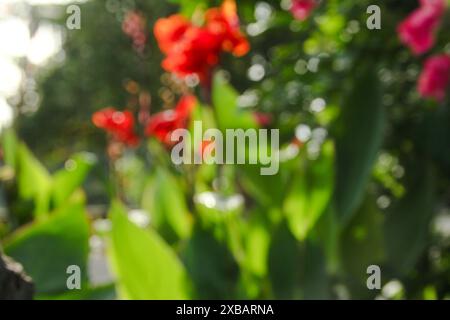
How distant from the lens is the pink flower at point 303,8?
4.88 ft

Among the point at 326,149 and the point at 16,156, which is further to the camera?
the point at 16,156

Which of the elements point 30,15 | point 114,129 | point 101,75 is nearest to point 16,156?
point 30,15

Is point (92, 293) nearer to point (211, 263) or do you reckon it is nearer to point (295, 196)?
point (211, 263)

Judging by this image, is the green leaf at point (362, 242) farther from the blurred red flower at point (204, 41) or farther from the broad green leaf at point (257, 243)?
the blurred red flower at point (204, 41)

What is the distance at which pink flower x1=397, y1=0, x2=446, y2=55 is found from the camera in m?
1.34

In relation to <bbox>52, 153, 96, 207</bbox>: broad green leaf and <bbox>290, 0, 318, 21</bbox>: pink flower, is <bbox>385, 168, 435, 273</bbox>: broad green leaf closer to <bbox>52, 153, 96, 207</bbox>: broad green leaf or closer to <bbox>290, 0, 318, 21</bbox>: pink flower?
<bbox>290, 0, 318, 21</bbox>: pink flower

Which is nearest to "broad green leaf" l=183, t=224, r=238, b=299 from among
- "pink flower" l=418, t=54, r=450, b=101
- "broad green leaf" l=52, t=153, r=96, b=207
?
"broad green leaf" l=52, t=153, r=96, b=207

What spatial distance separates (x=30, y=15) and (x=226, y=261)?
699 mm

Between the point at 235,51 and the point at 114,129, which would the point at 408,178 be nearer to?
the point at 235,51

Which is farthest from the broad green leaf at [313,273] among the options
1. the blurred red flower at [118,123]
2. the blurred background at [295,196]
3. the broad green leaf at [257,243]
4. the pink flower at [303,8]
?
the blurred red flower at [118,123]

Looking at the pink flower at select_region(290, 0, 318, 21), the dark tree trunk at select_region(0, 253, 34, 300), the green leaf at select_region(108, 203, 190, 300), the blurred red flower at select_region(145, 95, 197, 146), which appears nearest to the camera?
the dark tree trunk at select_region(0, 253, 34, 300)

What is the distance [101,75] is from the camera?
35.9 feet

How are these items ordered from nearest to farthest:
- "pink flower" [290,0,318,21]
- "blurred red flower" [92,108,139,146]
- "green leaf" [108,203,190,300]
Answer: "green leaf" [108,203,190,300]
"pink flower" [290,0,318,21]
"blurred red flower" [92,108,139,146]

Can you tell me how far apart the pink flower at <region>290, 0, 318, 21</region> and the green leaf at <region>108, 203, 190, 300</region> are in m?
0.63
